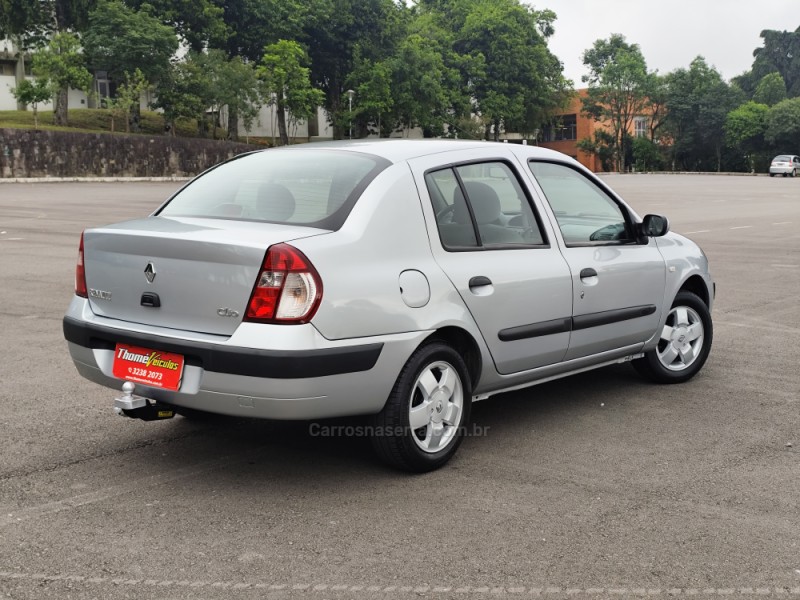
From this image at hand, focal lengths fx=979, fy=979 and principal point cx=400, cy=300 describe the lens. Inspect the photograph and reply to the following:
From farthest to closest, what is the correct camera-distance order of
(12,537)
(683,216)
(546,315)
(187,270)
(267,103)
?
(267,103) < (683,216) < (546,315) < (187,270) < (12,537)

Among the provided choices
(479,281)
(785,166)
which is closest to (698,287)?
(479,281)

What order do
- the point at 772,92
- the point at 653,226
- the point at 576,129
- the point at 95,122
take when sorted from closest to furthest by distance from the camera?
1. the point at 653,226
2. the point at 95,122
3. the point at 576,129
4. the point at 772,92

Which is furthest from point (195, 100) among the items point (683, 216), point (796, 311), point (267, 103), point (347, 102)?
point (796, 311)

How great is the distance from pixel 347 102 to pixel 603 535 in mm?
68556

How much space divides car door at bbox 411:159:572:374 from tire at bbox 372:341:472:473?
0.30 m

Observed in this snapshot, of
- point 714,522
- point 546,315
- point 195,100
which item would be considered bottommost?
point 714,522

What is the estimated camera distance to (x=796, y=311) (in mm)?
9609

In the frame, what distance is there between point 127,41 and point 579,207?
179 ft

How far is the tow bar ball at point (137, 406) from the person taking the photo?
4418 mm

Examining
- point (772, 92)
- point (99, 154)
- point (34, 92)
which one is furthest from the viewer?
point (772, 92)

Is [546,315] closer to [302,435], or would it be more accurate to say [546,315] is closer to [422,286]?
[422,286]

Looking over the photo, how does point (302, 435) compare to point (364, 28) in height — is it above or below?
below

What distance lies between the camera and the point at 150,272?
4.45 meters

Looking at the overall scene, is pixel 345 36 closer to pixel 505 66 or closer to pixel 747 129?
pixel 505 66
